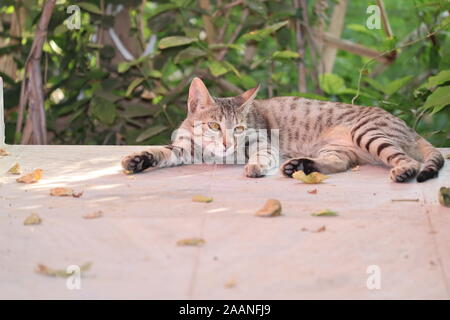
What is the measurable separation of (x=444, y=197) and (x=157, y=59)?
3.16 metres

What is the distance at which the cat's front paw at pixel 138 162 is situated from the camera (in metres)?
3.56

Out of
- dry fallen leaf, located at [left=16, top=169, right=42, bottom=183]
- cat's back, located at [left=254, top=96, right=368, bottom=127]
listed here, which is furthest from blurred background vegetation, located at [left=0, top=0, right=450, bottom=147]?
dry fallen leaf, located at [left=16, top=169, right=42, bottom=183]

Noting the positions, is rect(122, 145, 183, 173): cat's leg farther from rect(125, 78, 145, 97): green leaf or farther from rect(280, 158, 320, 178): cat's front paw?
rect(125, 78, 145, 97): green leaf

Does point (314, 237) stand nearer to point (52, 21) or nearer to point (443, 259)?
point (443, 259)

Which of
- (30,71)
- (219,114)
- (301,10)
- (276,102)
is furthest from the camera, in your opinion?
(301,10)

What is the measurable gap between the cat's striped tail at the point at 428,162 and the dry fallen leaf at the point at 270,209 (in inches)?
36.1

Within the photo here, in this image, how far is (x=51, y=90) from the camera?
564 cm

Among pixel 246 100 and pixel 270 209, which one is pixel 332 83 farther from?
pixel 270 209

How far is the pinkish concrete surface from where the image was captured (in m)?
2.10

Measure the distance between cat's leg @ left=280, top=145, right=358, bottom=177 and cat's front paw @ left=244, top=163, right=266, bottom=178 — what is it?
0.11 meters

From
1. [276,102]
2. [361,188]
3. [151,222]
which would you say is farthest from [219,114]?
[151,222]

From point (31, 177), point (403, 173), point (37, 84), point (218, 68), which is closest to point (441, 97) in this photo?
point (403, 173)
